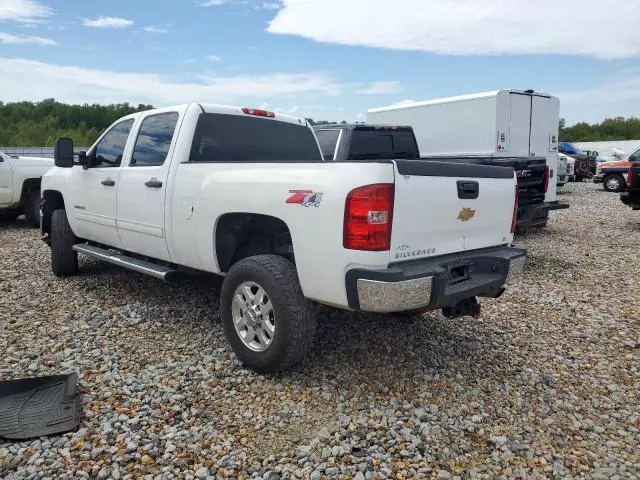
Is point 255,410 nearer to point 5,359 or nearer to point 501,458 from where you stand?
point 501,458

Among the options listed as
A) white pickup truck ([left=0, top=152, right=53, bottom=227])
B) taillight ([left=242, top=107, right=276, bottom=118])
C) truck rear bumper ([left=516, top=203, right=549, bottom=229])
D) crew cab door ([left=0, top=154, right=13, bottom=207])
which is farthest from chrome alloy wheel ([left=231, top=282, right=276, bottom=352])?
crew cab door ([left=0, top=154, right=13, bottom=207])

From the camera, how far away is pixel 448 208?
3.52m

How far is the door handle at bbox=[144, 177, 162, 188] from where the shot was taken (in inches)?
176

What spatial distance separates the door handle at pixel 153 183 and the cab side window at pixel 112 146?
0.92m

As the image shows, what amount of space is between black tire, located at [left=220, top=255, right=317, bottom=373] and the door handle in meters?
1.25

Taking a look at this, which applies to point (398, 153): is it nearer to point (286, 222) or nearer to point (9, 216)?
point (286, 222)

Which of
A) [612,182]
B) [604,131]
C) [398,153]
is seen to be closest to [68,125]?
[604,131]

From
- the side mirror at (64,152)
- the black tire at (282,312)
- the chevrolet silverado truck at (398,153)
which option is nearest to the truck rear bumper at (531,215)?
the chevrolet silverado truck at (398,153)

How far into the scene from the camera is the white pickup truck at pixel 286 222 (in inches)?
124

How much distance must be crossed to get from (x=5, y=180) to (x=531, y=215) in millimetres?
9630

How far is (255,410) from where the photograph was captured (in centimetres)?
337

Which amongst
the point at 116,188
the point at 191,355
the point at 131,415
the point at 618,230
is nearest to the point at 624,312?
the point at 191,355

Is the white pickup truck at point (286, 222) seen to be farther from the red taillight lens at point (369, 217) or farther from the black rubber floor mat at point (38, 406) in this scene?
the black rubber floor mat at point (38, 406)

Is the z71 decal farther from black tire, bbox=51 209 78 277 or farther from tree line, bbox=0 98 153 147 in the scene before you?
tree line, bbox=0 98 153 147
